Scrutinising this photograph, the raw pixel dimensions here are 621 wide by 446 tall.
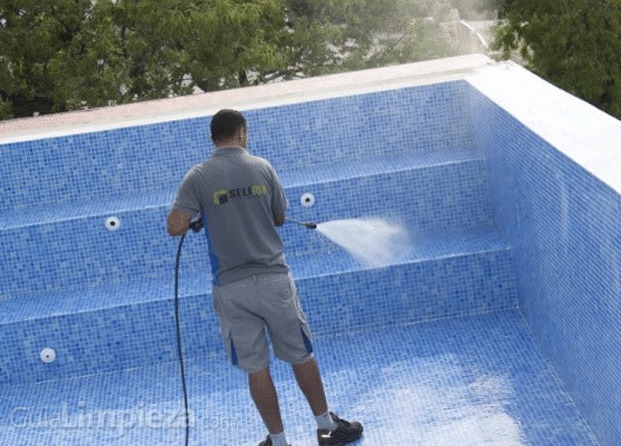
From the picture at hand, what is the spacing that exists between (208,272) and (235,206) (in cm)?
193

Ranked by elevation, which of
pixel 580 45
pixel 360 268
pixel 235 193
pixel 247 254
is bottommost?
pixel 580 45

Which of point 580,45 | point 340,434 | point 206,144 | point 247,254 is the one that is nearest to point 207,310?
point 206,144

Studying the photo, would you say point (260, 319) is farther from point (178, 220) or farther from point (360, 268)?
point (360, 268)

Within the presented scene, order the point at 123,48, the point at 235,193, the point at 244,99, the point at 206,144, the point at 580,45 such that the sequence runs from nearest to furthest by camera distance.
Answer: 1. the point at 235,193
2. the point at 206,144
3. the point at 244,99
4. the point at 123,48
5. the point at 580,45

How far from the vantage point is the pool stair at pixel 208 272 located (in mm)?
6027

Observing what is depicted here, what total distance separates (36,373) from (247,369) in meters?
1.74

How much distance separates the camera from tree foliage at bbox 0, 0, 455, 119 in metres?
9.93

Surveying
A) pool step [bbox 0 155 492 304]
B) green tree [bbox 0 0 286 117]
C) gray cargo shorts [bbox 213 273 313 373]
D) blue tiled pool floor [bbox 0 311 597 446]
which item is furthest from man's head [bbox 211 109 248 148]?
green tree [bbox 0 0 286 117]

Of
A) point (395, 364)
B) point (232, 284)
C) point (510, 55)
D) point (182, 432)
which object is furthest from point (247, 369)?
point (510, 55)

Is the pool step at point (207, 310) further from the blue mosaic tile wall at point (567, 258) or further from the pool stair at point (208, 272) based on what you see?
the blue mosaic tile wall at point (567, 258)

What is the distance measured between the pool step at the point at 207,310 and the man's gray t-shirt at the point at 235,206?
1.50 meters

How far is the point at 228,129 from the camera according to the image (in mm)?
4496

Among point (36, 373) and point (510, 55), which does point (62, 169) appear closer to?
point (36, 373)

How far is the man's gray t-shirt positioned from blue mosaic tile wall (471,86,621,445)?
106 centimetres
